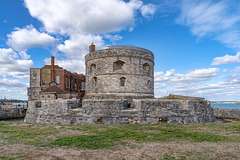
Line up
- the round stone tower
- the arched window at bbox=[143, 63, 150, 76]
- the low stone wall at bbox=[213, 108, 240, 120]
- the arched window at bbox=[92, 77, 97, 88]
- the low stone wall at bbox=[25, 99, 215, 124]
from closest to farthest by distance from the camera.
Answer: the low stone wall at bbox=[25, 99, 215, 124] < the round stone tower < the arched window at bbox=[92, 77, 97, 88] < the arched window at bbox=[143, 63, 150, 76] < the low stone wall at bbox=[213, 108, 240, 120]

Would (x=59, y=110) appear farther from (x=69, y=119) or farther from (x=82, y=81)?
(x=82, y=81)

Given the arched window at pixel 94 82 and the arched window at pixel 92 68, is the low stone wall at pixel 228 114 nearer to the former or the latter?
the arched window at pixel 94 82

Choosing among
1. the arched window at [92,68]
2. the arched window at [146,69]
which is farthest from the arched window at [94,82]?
the arched window at [146,69]

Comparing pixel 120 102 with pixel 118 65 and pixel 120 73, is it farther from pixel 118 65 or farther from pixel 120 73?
pixel 118 65

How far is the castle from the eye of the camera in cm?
1185

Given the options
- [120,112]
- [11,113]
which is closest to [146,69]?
[120,112]

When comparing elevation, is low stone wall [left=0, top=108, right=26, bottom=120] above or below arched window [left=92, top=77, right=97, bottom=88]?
below

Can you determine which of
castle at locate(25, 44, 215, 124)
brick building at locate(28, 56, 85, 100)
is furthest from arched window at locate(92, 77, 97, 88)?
brick building at locate(28, 56, 85, 100)

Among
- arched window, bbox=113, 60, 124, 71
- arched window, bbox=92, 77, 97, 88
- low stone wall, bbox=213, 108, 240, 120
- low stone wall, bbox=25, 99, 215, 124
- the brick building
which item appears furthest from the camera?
the brick building

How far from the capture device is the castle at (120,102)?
11.9 meters

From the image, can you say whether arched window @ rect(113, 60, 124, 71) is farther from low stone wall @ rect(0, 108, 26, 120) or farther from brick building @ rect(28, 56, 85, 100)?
low stone wall @ rect(0, 108, 26, 120)

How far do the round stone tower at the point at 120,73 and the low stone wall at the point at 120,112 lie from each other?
5241mm

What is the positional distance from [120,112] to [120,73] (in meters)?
6.93

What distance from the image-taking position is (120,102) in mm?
11945
